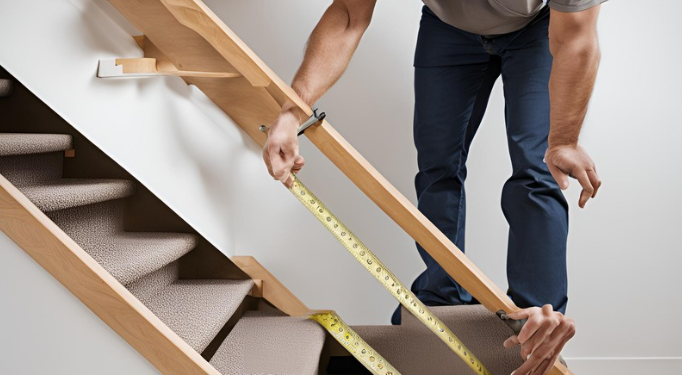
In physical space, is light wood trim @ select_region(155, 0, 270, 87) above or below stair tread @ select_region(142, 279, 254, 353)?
above

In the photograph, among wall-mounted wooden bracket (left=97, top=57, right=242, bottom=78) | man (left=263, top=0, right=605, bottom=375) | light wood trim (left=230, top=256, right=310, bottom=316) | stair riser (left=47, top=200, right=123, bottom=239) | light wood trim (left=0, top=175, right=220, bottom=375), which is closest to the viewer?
light wood trim (left=0, top=175, right=220, bottom=375)

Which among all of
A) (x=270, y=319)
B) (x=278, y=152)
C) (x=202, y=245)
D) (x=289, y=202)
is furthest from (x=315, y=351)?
(x=289, y=202)

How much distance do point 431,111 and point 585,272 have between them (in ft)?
3.43

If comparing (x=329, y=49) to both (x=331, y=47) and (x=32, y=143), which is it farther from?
(x=32, y=143)

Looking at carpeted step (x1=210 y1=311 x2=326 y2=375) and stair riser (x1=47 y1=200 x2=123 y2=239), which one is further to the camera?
stair riser (x1=47 y1=200 x2=123 y2=239)

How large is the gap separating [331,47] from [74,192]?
2.55 feet

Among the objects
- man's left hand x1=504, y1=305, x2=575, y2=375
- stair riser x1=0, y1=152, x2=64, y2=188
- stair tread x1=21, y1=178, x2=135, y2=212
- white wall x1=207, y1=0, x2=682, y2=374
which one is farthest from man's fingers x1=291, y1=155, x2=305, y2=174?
white wall x1=207, y1=0, x2=682, y2=374

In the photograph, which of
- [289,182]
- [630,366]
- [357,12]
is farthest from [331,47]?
[630,366]

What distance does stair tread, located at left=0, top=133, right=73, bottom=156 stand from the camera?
5.84ft

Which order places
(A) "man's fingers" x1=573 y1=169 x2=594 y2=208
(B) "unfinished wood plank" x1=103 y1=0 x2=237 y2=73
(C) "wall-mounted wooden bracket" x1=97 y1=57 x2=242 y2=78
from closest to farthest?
(A) "man's fingers" x1=573 y1=169 x2=594 y2=208 < (C) "wall-mounted wooden bracket" x1=97 y1=57 x2=242 y2=78 < (B) "unfinished wood plank" x1=103 y1=0 x2=237 y2=73

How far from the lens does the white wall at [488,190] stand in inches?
108

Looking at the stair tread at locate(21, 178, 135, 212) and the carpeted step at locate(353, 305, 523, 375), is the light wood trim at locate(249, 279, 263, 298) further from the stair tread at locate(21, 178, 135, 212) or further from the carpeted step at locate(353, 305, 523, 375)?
the stair tread at locate(21, 178, 135, 212)

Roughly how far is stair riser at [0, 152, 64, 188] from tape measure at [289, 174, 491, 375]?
0.78 meters

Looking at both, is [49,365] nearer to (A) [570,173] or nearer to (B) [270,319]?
(B) [270,319]
